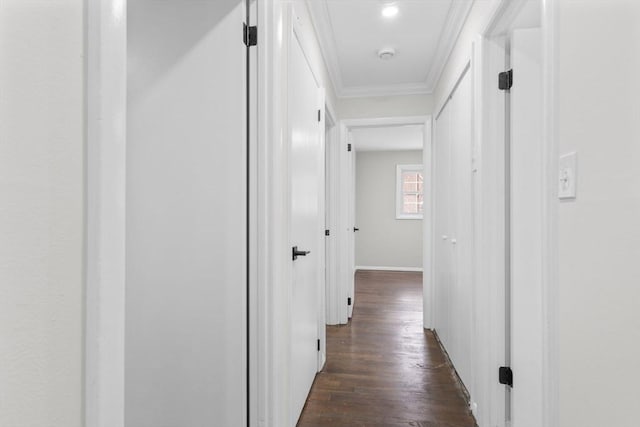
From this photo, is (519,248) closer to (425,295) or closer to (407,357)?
(407,357)

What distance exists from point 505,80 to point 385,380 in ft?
6.48

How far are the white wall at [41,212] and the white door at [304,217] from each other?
3.83 feet

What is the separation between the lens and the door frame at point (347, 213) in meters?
3.38

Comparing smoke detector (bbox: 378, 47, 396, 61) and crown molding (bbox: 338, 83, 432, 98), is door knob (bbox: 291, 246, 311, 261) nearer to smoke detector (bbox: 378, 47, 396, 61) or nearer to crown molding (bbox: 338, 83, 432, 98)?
smoke detector (bbox: 378, 47, 396, 61)

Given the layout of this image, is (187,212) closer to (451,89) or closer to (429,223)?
(451,89)

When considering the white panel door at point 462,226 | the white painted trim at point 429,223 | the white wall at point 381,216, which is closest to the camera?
the white panel door at point 462,226

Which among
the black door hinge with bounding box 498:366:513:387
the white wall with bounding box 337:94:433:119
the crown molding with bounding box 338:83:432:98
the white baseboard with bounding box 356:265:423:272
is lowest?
the white baseboard with bounding box 356:265:423:272

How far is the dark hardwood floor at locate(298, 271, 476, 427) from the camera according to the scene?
1.95 meters

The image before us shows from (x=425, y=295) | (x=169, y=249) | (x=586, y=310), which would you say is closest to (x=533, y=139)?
(x=586, y=310)

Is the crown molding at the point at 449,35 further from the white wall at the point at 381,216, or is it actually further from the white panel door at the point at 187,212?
the white wall at the point at 381,216

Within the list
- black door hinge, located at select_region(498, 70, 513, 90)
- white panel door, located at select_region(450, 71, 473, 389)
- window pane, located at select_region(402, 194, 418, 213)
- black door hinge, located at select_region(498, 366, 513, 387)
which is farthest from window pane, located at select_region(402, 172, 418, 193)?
black door hinge, located at select_region(498, 366, 513, 387)

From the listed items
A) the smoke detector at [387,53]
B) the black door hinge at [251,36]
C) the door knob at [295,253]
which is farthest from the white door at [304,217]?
the smoke detector at [387,53]

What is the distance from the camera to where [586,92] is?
2.85 feet

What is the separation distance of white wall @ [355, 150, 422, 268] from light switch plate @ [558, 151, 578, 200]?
19.5ft
